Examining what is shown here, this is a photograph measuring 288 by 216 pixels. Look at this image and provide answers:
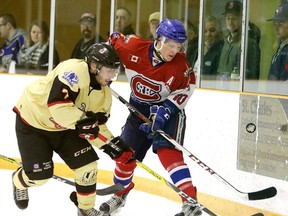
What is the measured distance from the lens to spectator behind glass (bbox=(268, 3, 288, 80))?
152 inches

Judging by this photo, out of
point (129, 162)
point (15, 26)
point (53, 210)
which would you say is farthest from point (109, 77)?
point (15, 26)

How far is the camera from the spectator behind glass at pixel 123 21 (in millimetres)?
5340

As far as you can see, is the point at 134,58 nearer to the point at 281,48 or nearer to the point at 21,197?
the point at 21,197

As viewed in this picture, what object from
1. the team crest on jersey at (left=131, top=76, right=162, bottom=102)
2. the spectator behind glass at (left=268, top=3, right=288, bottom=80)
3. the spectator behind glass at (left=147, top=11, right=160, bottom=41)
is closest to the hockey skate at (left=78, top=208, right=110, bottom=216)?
the team crest on jersey at (left=131, top=76, right=162, bottom=102)

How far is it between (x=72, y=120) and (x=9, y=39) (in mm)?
3395

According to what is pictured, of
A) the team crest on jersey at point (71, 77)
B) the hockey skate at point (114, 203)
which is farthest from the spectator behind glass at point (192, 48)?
the team crest on jersey at point (71, 77)

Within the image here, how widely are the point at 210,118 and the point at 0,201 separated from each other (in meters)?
1.30

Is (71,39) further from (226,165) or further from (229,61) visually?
(226,165)

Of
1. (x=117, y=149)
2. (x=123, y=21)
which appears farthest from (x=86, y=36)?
(x=117, y=149)

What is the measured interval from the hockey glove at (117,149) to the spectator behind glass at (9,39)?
290 cm

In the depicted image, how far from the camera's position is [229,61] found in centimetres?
436

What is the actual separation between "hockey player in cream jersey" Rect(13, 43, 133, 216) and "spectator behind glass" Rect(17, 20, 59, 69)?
2.48 m

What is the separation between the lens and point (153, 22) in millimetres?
5141

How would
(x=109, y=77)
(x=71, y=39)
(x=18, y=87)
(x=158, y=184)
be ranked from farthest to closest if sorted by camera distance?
(x=71, y=39) < (x=18, y=87) < (x=158, y=184) < (x=109, y=77)
